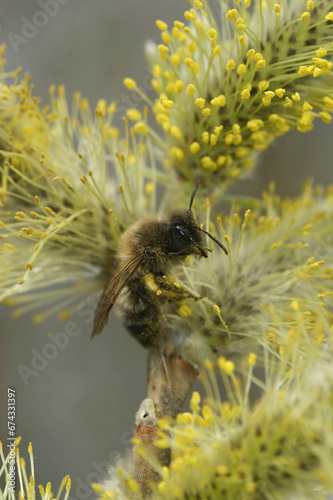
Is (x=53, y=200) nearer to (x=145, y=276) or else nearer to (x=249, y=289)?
(x=145, y=276)

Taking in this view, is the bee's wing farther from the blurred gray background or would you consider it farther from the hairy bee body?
the blurred gray background

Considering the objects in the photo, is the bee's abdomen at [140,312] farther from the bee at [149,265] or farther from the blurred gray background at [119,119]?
the blurred gray background at [119,119]

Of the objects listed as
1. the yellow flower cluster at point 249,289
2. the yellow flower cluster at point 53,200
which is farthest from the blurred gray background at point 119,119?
the yellow flower cluster at point 249,289

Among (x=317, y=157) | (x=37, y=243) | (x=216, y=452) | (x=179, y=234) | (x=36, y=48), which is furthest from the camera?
(x=36, y=48)

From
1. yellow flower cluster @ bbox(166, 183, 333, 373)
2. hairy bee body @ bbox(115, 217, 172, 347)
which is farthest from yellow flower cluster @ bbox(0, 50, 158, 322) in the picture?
yellow flower cluster @ bbox(166, 183, 333, 373)

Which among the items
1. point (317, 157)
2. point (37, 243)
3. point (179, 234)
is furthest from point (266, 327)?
point (317, 157)

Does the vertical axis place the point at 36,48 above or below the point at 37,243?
above

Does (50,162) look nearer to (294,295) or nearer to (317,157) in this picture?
(294,295)

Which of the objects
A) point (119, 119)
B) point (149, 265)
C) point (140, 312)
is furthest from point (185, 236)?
point (119, 119)
